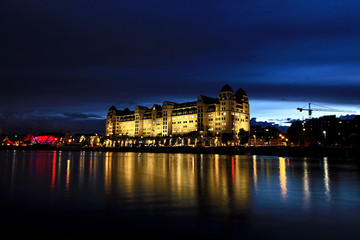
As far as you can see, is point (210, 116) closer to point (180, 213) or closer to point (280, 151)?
point (280, 151)

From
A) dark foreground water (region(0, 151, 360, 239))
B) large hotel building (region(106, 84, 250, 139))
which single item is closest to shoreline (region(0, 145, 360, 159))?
large hotel building (region(106, 84, 250, 139))

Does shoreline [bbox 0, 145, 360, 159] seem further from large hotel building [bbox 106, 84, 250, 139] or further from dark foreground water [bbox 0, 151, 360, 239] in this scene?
dark foreground water [bbox 0, 151, 360, 239]

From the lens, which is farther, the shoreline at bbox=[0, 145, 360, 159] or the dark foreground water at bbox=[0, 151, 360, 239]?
the shoreline at bbox=[0, 145, 360, 159]

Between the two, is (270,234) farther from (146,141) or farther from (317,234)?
(146,141)

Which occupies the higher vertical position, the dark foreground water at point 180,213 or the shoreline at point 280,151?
the shoreline at point 280,151

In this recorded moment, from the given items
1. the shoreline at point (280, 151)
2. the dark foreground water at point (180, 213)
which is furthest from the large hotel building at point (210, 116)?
the dark foreground water at point (180, 213)

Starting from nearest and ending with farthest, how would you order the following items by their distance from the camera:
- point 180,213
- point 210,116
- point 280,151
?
point 180,213 < point 280,151 < point 210,116

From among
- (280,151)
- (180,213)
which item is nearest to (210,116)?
(280,151)

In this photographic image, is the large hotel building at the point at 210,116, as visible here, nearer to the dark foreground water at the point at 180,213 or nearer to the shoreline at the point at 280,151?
the shoreline at the point at 280,151

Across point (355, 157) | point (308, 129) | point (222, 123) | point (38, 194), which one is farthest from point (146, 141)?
point (38, 194)

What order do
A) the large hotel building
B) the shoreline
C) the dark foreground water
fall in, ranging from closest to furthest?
the dark foreground water
the shoreline
the large hotel building

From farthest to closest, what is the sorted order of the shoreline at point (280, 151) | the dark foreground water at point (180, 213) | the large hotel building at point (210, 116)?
1. the large hotel building at point (210, 116)
2. the shoreline at point (280, 151)
3. the dark foreground water at point (180, 213)

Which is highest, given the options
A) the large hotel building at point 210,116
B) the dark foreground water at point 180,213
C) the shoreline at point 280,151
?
the large hotel building at point 210,116

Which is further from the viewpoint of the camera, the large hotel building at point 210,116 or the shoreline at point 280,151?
the large hotel building at point 210,116
